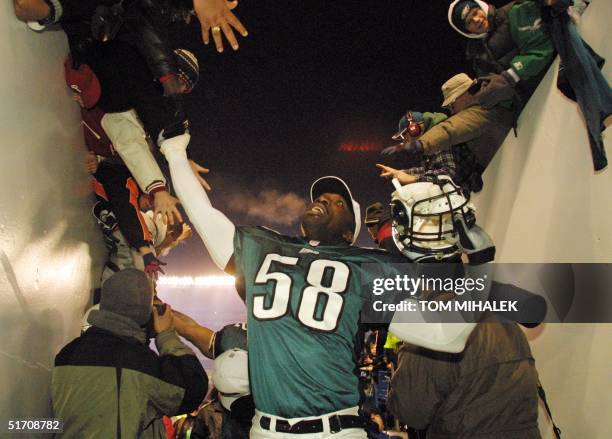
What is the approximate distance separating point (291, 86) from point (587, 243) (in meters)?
2.99

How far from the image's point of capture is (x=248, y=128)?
15.7ft

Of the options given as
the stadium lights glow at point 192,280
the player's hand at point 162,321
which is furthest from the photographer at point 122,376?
the stadium lights glow at point 192,280

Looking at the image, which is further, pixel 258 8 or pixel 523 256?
pixel 258 8

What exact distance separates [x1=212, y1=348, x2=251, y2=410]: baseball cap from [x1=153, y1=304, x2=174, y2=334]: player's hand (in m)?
0.36

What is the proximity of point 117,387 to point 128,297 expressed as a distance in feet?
1.34

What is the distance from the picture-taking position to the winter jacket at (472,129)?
2912mm

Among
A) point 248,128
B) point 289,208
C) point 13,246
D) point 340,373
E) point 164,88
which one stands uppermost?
point 248,128

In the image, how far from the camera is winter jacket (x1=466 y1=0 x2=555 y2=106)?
2742 mm

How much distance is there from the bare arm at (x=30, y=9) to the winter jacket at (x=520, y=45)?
2662 millimetres

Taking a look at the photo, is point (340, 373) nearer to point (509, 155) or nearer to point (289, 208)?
point (509, 155)

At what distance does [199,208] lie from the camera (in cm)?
239

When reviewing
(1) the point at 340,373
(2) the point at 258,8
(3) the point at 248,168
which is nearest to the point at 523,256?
(1) the point at 340,373

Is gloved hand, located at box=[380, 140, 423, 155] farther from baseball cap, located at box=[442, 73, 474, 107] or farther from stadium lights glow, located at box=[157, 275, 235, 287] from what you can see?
stadium lights glow, located at box=[157, 275, 235, 287]

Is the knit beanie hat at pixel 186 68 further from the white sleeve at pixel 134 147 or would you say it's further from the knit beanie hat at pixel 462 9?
the knit beanie hat at pixel 462 9
